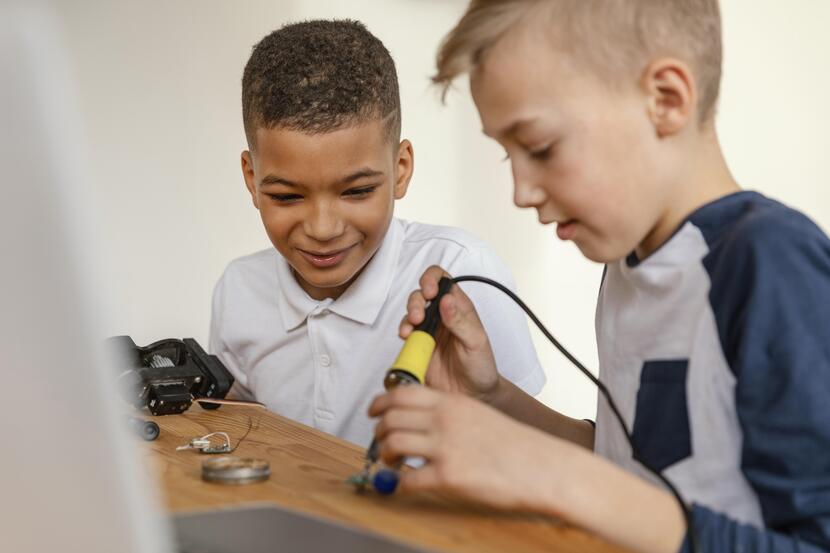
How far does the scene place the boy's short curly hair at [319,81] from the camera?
4.26 ft

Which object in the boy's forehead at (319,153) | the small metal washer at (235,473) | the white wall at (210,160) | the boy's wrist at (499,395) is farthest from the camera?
the white wall at (210,160)

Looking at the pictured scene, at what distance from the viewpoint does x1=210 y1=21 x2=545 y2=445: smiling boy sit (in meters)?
1.30

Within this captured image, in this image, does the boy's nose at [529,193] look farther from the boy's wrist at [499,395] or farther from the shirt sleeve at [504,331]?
the shirt sleeve at [504,331]

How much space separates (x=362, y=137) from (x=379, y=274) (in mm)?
217

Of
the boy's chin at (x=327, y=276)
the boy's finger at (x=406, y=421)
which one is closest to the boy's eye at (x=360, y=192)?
the boy's chin at (x=327, y=276)

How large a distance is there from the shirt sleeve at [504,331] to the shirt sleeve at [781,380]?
0.64 meters

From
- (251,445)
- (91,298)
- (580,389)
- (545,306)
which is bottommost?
(580,389)

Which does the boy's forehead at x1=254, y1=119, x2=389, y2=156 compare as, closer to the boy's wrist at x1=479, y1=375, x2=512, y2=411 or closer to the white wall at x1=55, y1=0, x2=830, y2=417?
the boy's wrist at x1=479, y1=375, x2=512, y2=411

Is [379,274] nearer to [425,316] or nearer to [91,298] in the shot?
[425,316]

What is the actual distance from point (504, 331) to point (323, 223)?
299 millimetres

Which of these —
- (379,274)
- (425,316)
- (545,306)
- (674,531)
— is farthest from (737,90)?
(674,531)

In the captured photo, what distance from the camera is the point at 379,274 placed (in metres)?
1.43

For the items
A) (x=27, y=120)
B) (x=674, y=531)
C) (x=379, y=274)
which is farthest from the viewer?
(x=379, y=274)

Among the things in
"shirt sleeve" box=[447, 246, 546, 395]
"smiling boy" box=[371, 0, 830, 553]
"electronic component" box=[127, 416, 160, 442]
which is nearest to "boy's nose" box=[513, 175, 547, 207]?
"smiling boy" box=[371, 0, 830, 553]
